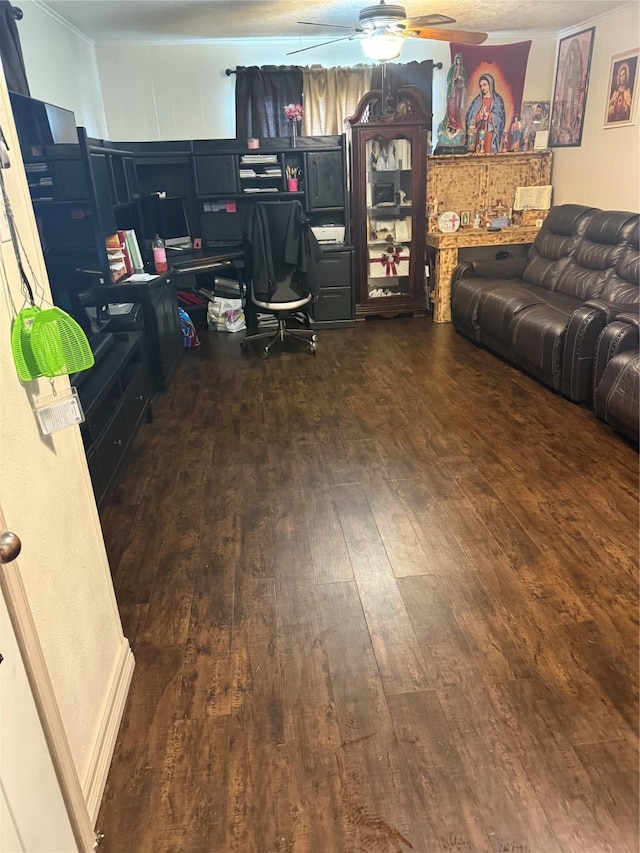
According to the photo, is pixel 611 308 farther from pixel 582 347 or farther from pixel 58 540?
pixel 58 540

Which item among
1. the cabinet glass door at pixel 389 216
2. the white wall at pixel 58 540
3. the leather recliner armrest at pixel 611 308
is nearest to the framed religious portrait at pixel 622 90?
the cabinet glass door at pixel 389 216

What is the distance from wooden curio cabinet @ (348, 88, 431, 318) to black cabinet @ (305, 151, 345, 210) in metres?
0.13

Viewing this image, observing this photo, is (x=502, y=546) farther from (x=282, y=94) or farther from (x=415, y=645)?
(x=282, y=94)

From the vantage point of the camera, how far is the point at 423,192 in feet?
18.2

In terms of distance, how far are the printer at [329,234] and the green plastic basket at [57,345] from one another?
4.43 m

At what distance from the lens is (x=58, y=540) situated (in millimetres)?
1393

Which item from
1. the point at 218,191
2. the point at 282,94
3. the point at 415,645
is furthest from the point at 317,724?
the point at 282,94

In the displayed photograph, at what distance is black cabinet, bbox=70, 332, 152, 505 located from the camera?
8.69 ft

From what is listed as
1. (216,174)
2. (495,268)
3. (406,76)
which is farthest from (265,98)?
(495,268)

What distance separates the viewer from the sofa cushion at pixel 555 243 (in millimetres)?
4699

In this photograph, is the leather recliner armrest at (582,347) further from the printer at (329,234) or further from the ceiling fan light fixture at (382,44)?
the printer at (329,234)

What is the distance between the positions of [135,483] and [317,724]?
1.70 meters

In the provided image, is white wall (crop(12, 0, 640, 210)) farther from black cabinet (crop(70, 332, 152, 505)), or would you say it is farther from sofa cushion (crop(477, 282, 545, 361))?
black cabinet (crop(70, 332, 152, 505))

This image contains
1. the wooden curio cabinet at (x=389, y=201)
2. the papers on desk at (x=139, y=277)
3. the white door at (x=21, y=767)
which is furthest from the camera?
the wooden curio cabinet at (x=389, y=201)
